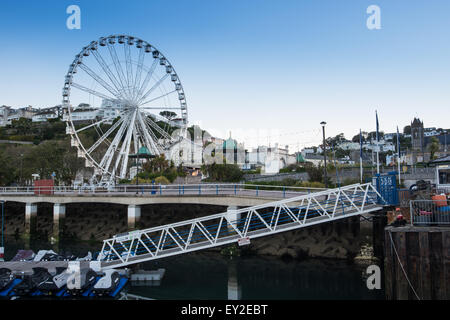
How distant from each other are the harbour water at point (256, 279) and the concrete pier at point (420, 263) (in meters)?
4.08

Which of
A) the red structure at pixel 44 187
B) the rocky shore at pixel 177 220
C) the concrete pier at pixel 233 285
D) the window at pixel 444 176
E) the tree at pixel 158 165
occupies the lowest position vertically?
the concrete pier at pixel 233 285

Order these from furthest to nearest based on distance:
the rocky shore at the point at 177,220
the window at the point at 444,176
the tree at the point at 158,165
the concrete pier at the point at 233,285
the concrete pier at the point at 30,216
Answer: the tree at the point at 158,165 < the concrete pier at the point at 30,216 < the rocky shore at the point at 177,220 < the window at the point at 444,176 < the concrete pier at the point at 233,285

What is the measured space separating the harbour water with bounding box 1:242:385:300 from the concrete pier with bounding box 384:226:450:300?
13.4 ft

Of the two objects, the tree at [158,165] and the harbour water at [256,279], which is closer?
the harbour water at [256,279]

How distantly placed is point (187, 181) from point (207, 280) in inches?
1149

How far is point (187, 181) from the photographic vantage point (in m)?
50.9

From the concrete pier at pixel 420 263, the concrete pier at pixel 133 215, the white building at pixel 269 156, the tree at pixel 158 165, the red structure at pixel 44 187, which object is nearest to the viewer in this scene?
the concrete pier at pixel 420 263

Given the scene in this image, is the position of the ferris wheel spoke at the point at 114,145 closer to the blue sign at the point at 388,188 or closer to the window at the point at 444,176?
the blue sign at the point at 388,188

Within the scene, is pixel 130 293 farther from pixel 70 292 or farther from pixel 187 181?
pixel 187 181

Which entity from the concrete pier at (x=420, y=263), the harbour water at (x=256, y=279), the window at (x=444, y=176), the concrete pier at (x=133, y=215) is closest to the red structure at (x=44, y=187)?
the concrete pier at (x=133, y=215)

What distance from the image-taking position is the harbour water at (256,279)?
19.5 metres

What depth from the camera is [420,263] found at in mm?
14602

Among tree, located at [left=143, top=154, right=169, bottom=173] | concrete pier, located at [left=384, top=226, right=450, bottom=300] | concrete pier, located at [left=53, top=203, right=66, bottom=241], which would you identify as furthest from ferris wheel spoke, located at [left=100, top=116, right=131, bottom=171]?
concrete pier, located at [left=384, top=226, right=450, bottom=300]

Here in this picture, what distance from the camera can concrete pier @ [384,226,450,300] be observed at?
46.5ft
